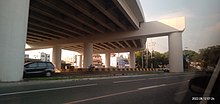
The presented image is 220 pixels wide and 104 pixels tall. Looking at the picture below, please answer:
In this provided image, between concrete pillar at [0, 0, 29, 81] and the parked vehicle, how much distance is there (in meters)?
5.54

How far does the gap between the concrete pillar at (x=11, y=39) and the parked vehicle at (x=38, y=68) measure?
5539 mm

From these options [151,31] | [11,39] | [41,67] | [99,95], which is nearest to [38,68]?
[41,67]

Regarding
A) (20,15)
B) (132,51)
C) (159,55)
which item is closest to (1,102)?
(20,15)

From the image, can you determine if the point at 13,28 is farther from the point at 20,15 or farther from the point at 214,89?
the point at 214,89

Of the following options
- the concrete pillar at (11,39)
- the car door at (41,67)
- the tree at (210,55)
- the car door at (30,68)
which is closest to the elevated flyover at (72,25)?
the concrete pillar at (11,39)

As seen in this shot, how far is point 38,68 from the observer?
76.8 ft

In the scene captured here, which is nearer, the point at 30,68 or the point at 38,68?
the point at 30,68

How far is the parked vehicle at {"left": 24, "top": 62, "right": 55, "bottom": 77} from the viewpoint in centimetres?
2235

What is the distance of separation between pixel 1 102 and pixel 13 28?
9.87 meters

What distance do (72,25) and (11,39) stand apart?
868 inches

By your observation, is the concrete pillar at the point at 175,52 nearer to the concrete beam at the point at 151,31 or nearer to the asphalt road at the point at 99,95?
the concrete beam at the point at 151,31

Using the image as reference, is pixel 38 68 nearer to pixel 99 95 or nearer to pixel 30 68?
pixel 30 68

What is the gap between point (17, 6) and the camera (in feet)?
54.8

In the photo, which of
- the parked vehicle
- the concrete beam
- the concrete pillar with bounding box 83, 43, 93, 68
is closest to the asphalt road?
the parked vehicle
